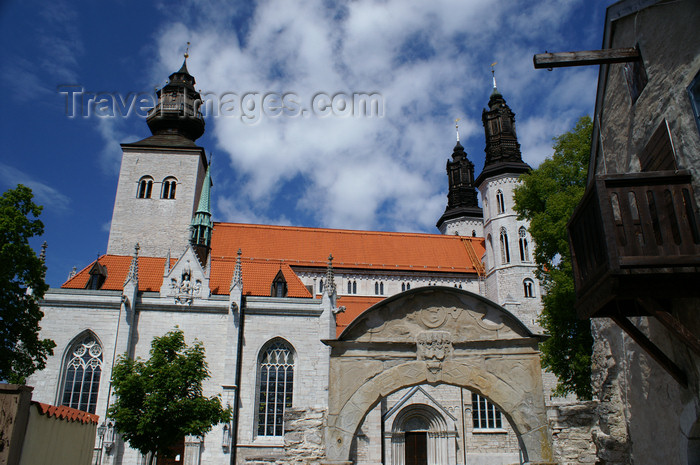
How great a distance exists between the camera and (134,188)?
107 ft

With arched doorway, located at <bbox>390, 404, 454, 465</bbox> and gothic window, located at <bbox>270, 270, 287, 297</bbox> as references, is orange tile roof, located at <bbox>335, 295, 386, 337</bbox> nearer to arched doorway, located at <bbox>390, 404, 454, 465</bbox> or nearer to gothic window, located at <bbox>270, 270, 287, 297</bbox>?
gothic window, located at <bbox>270, 270, 287, 297</bbox>

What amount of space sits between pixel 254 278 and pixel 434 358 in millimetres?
19319

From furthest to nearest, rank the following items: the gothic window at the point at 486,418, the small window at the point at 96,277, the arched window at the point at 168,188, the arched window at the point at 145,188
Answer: the arched window at the point at 168,188, the arched window at the point at 145,188, the gothic window at the point at 486,418, the small window at the point at 96,277

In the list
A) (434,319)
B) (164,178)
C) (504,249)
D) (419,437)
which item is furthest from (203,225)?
(434,319)

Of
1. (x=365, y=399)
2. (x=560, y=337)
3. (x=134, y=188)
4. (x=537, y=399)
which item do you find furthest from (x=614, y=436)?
(x=134, y=188)

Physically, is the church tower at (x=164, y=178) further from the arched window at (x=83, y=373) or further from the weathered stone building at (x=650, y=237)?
the weathered stone building at (x=650, y=237)

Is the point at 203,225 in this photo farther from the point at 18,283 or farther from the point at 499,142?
the point at 499,142

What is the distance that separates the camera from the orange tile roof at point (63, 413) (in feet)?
24.4

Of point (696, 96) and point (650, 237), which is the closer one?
point (650, 237)

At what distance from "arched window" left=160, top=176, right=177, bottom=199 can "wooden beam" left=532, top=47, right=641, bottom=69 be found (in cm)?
2968

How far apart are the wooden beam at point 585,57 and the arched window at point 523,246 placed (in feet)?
94.2

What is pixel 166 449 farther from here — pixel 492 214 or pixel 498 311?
pixel 492 214

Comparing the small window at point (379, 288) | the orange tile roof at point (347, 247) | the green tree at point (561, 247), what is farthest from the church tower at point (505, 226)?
the green tree at point (561, 247)

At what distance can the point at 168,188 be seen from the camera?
3297cm
